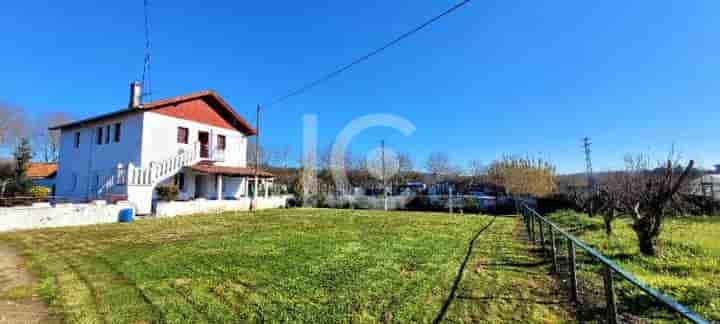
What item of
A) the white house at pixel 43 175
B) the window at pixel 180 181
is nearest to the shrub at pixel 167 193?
the window at pixel 180 181

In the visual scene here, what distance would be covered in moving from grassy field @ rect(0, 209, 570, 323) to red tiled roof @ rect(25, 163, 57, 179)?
79.3ft

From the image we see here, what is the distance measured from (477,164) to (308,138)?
2125 cm

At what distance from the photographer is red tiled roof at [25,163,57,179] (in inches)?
1022

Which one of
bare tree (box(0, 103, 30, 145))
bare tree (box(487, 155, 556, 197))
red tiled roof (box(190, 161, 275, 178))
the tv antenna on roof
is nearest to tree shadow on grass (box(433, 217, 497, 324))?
the tv antenna on roof

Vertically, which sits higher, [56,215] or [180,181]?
[180,181]

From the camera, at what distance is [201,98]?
20516mm

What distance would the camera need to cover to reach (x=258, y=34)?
→ 629 inches

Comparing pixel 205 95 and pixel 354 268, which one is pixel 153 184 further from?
pixel 354 268

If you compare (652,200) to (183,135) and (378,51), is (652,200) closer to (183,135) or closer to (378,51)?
(378,51)

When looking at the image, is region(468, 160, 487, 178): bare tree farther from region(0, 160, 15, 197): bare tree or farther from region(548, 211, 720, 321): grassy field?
region(0, 160, 15, 197): bare tree

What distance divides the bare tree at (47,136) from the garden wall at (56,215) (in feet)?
95.5

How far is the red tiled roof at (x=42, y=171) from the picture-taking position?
85.1 ft

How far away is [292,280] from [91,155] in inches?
854

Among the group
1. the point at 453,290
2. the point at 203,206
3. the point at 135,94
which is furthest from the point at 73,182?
the point at 453,290
